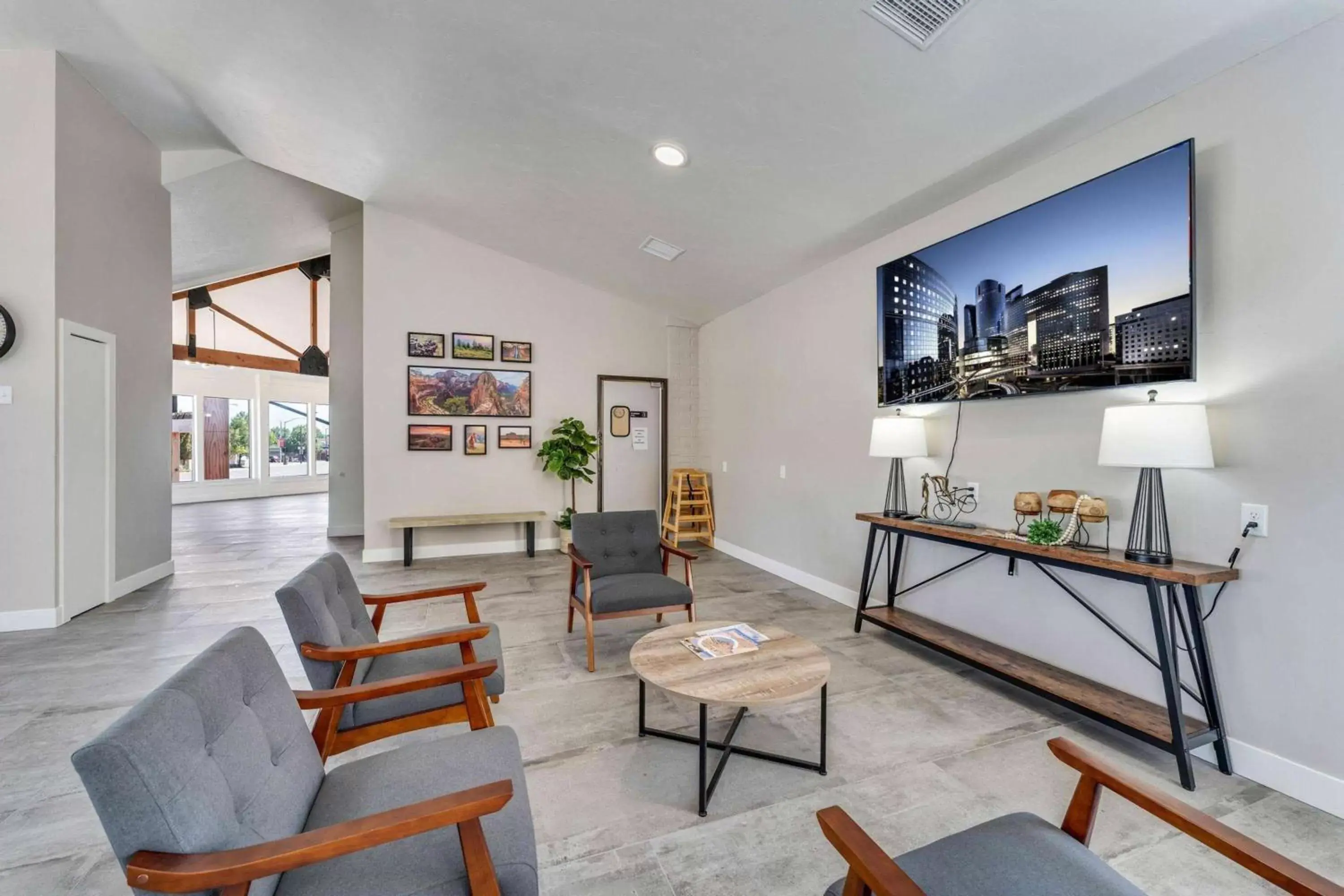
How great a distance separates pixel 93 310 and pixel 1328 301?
724cm

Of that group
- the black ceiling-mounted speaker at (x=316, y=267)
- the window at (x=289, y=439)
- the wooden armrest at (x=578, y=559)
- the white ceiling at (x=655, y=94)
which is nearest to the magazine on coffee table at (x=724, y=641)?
the wooden armrest at (x=578, y=559)

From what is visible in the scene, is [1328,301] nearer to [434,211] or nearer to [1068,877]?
[1068,877]

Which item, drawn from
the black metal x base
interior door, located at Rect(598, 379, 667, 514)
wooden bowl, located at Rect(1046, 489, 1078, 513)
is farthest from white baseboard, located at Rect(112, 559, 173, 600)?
wooden bowl, located at Rect(1046, 489, 1078, 513)

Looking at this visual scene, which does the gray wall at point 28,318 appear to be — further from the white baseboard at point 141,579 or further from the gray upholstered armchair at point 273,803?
the gray upholstered armchair at point 273,803

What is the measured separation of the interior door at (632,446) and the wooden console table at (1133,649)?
431 cm

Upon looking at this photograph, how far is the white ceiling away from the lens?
7.53 ft

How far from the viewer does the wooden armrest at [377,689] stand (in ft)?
5.44

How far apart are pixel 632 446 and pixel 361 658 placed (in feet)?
17.1

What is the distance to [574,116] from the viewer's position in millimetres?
3467

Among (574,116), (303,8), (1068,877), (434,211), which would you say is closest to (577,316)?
(434,211)

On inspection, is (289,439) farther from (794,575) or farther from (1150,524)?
(1150,524)

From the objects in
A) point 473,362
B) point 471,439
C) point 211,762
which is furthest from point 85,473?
point 211,762

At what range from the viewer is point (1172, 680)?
2.15m

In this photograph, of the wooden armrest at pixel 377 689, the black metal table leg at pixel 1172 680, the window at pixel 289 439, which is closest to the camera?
the wooden armrest at pixel 377 689
